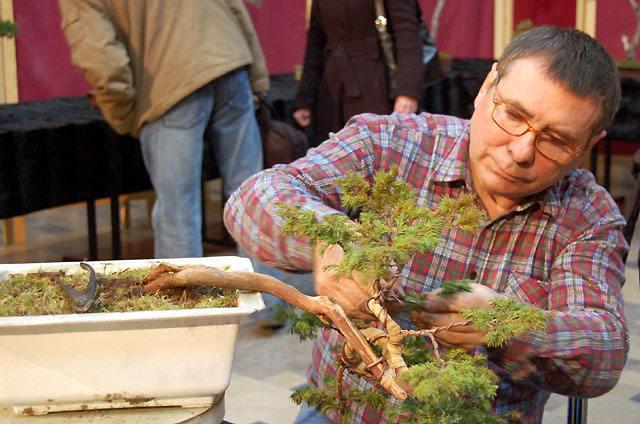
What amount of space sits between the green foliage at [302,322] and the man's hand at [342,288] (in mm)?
32

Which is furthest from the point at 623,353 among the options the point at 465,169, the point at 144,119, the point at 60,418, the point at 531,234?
the point at 144,119

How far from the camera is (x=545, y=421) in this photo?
3041mm

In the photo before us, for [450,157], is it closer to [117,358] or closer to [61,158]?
[117,358]

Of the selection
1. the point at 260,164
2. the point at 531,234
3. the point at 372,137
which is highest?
the point at 372,137

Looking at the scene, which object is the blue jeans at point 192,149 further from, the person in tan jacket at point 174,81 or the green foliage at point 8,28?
the green foliage at point 8,28

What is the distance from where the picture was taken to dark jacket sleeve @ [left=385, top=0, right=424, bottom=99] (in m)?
3.60

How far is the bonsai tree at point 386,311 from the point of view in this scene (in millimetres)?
1054

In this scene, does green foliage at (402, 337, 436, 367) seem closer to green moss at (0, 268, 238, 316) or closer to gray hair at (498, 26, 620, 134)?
green moss at (0, 268, 238, 316)

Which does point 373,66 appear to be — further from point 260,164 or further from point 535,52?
point 535,52

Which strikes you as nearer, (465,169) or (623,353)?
(623,353)

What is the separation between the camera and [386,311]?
3.72 feet

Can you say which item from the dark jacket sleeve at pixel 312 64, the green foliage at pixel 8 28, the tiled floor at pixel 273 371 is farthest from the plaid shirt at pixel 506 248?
the green foliage at pixel 8 28

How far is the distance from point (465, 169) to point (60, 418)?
2.42 ft

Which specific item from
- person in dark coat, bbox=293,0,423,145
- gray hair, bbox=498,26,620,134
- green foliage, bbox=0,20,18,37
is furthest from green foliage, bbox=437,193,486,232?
green foliage, bbox=0,20,18,37
